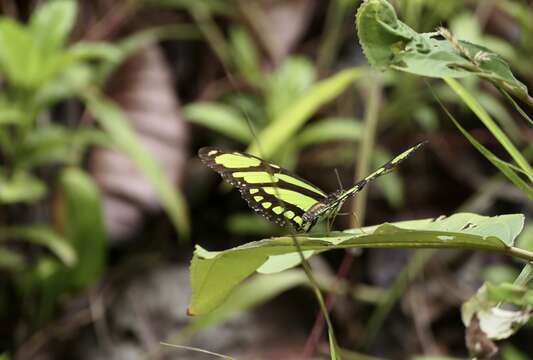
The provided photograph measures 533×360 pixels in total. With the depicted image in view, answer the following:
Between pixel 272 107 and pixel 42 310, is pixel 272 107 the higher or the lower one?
Result: the higher one

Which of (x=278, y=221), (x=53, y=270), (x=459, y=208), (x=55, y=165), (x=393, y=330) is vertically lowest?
(x=393, y=330)

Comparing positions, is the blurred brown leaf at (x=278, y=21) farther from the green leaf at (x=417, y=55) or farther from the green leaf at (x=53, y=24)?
the green leaf at (x=417, y=55)

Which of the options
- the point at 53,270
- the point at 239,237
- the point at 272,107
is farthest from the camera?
the point at 239,237

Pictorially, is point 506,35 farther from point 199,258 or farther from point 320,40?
point 199,258

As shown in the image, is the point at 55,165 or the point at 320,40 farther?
the point at 320,40

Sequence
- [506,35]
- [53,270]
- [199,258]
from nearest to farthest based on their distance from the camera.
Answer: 1. [199,258]
2. [53,270]
3. [506,35]

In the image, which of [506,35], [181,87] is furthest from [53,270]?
[506,35]

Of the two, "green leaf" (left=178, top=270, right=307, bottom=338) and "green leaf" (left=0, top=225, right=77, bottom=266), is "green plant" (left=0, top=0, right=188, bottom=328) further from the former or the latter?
"green leaf" (left=178, top=270, right=307, bottom=338)
